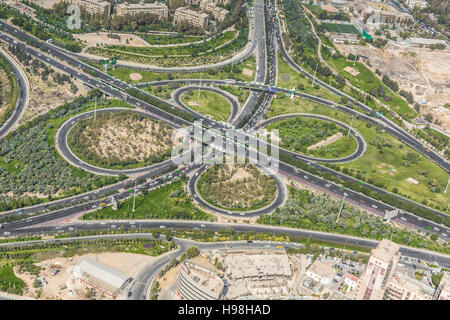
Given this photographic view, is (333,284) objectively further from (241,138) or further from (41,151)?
(41,151)

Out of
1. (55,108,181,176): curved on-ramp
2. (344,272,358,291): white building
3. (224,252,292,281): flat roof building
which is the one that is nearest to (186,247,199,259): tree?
(224,252,292,281): flat roof building

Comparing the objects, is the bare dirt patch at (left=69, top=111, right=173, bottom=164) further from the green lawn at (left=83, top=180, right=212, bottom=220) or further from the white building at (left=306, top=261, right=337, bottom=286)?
the white building at (left=306, top=261, right=337, bottom=286)

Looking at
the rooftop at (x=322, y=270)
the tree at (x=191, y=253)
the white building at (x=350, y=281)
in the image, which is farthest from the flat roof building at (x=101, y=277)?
the white building at (x=350, y=281)

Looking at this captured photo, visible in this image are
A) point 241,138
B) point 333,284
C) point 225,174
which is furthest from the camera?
point 241,138

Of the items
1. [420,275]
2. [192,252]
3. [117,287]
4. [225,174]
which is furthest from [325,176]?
[117,287]

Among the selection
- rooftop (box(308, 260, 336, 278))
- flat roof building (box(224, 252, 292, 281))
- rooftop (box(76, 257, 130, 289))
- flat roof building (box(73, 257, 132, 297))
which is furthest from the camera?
rooftop (box(308, 260, 336, 278))

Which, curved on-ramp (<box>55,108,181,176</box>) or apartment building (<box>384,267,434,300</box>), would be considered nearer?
apartment building (<box>384,267,434,300</box>)

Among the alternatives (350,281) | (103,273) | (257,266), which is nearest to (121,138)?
(103,273)
